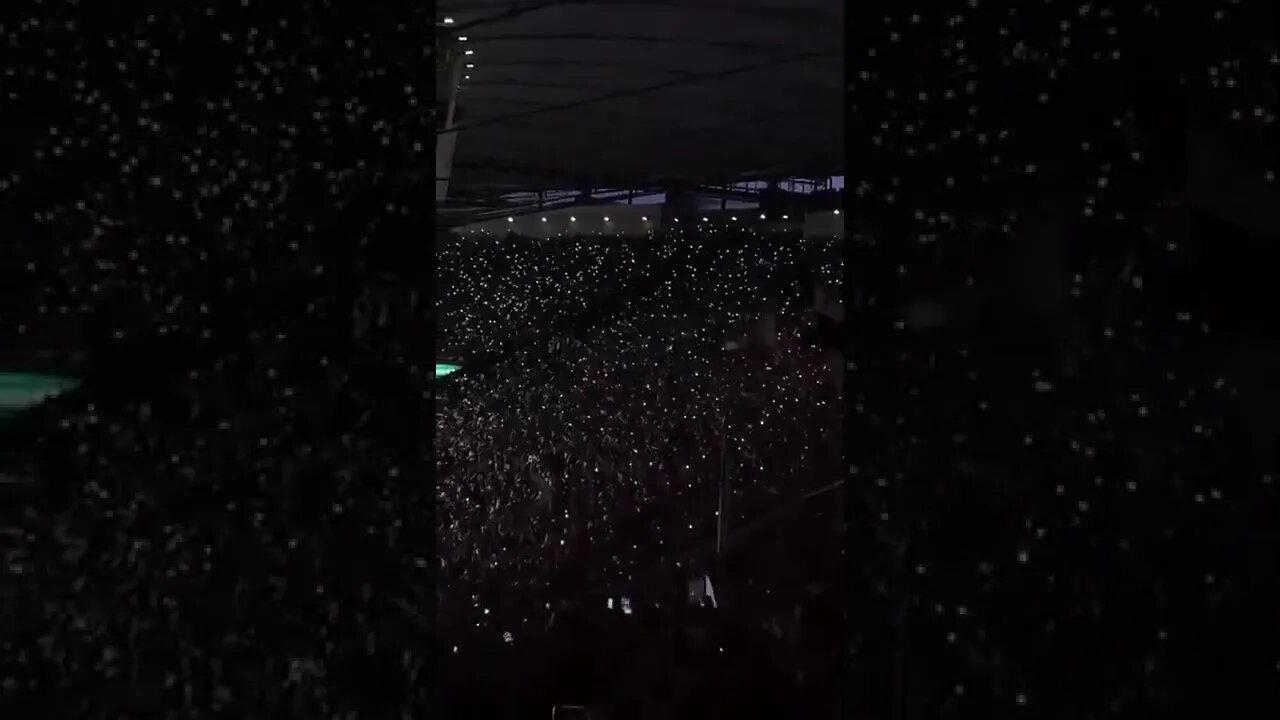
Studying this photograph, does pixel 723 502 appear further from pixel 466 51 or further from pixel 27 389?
pixel 27 389

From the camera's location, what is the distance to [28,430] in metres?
0.99

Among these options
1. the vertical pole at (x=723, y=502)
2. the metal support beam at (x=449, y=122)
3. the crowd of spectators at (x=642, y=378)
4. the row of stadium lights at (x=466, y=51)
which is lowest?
the vertical pole at (x=723, y=502)

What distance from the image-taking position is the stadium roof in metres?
2.51

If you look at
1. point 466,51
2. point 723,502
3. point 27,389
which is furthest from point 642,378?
point 27,389

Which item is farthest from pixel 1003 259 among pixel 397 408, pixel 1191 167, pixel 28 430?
pixel 28 430

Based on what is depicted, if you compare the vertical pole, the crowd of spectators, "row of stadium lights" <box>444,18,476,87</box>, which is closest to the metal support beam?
"row of stadium lights" <box>444,18,476,87</box>

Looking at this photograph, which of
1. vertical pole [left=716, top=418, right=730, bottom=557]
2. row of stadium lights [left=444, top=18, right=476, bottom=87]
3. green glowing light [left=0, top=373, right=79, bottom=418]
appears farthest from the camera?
vertical pole [left=716, top=418, right=730, bottom=557]

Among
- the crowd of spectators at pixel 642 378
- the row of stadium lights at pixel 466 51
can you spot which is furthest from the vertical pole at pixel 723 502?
the row of stadium lights at pixel 466 51

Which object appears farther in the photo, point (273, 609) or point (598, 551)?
point (598, 551)

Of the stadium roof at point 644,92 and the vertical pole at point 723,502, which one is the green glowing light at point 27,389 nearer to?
the stadium roof at point 644,92

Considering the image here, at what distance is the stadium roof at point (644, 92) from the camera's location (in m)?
2.51

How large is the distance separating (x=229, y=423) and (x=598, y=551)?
2502 mm

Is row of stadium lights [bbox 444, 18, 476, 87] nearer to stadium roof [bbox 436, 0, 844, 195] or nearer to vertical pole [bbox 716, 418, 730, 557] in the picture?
stadium roof [bbox 436, 0, 844, 195]

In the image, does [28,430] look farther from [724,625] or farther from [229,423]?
[724,625]
